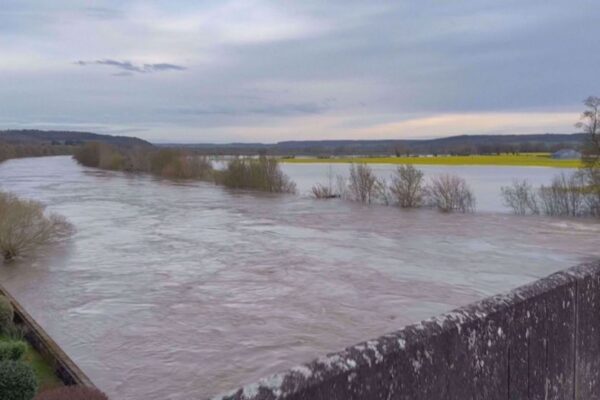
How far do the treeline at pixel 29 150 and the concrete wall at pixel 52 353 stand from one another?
14198 cm

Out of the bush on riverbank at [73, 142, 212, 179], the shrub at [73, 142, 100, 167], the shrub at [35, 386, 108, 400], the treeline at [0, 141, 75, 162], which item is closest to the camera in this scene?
the shrub at [35, 386, 108, 400]

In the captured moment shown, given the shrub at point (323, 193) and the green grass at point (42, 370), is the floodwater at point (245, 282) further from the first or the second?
the shrub at point (323, 193)

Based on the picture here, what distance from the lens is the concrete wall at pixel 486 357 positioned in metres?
1.50

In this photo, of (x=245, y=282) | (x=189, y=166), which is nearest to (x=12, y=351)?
(x=245, y=282)

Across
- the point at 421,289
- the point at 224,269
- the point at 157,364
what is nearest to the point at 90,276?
the point at 224,269

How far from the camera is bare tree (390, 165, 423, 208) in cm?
4441

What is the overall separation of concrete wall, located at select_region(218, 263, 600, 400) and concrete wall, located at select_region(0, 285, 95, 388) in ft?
25.9

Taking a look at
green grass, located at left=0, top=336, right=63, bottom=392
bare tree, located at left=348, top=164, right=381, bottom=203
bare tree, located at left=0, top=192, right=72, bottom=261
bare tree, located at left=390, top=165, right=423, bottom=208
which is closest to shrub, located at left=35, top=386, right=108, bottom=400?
green grass, located at left=0, top=336, right=63, bottom=392

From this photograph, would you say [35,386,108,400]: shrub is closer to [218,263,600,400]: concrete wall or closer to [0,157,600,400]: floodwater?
[0,157,600,400]: floodwater

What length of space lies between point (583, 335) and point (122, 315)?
13.6 meters

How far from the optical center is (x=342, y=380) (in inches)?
58.9

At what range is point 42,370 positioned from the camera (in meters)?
10.7

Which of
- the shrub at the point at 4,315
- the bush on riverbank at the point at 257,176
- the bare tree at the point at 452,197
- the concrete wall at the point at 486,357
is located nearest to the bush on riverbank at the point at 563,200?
the bare tree at the point at 452,197

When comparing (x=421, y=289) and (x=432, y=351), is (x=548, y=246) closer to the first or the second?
(x=421, y=289)
